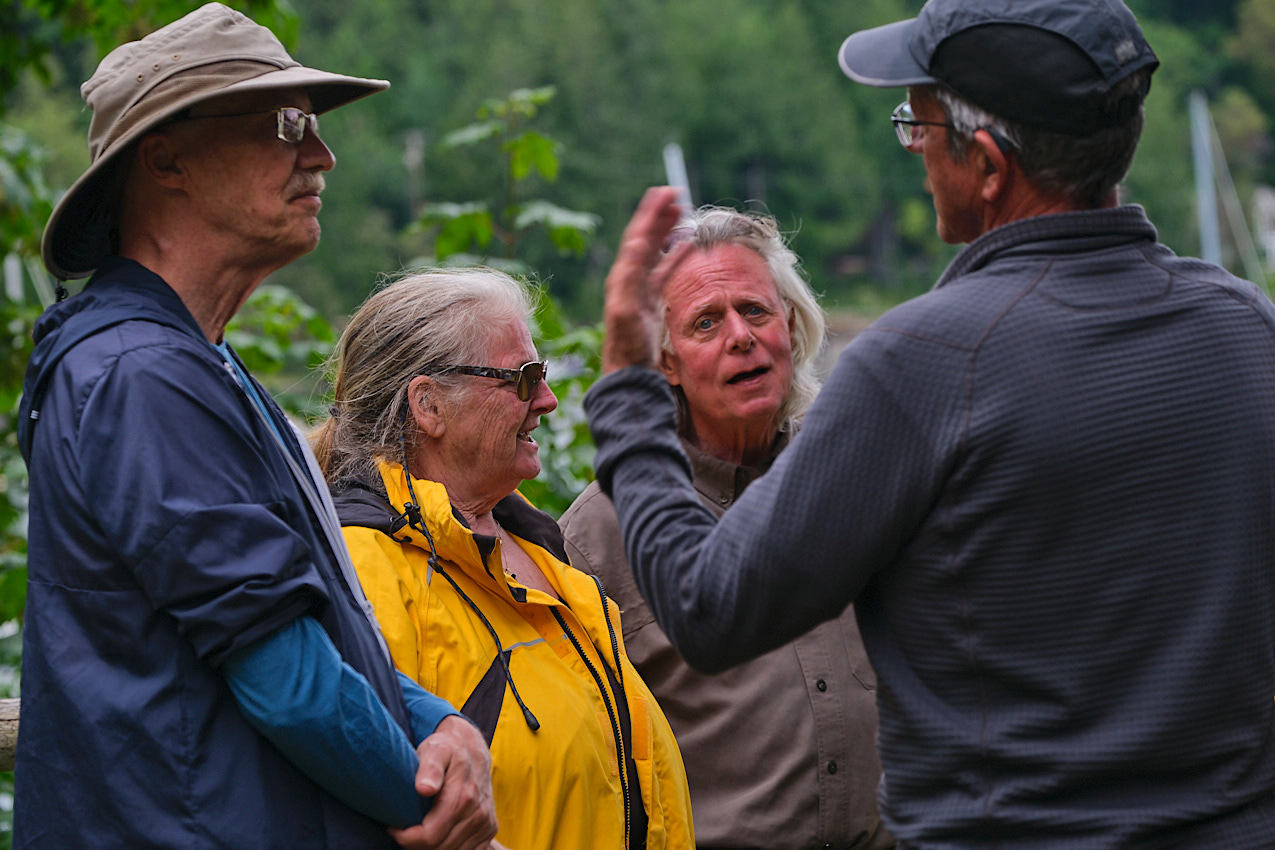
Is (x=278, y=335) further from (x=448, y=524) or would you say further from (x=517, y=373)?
(x=448, y=524)

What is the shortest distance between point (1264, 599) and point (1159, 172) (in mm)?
74544

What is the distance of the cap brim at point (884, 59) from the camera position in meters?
1.66

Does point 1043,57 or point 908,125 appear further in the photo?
point 908,125

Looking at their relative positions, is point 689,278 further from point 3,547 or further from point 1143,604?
point 3,547

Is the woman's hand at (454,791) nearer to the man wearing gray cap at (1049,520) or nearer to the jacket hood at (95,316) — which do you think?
the man wearing gray cap at (1049,520)

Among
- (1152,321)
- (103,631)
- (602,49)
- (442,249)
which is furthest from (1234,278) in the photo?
(602,49)

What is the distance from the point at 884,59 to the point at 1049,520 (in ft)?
2.20

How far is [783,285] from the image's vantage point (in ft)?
10.3

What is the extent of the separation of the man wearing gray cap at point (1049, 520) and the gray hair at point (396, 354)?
1.22 meters

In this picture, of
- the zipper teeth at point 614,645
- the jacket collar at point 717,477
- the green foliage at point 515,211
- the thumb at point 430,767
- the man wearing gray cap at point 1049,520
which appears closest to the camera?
the man wearing gray cap at point 1049,520

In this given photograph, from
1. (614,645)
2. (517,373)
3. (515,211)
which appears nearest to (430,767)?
(614,645)

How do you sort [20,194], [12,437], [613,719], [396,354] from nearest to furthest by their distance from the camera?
1. [613,719]
2. [396,354]
3. [20,194]
4. [12,437]

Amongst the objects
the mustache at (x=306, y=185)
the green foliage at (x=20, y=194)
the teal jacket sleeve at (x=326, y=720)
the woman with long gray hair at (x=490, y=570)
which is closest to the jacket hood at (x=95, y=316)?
the mustache at (x=306, y=185)

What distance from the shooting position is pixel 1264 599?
60.1 inches
